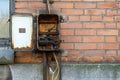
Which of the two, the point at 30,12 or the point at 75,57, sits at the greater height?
the point at 30,12

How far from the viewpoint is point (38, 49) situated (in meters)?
3.75

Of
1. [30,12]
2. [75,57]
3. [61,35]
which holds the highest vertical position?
[30,12]

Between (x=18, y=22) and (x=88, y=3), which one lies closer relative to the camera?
(x=18, y=22)

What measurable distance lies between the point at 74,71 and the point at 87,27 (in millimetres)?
549

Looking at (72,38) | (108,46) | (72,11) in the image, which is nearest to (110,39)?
(108,46)

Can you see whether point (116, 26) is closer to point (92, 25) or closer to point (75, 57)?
point (92, 25)

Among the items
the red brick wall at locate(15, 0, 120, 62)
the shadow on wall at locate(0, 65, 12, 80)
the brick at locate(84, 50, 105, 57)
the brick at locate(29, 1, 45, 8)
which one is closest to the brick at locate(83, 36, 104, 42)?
the red brick wall at locate(15, 0, 120, 62)

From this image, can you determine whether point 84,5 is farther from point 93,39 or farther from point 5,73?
point 5,73

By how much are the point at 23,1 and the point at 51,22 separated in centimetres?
44

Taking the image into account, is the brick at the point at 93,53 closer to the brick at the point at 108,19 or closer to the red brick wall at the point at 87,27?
the red brick wall at the point at 87,27

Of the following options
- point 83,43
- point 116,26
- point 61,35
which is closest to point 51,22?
point 61,35

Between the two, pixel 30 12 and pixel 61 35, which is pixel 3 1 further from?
pixel 61 35

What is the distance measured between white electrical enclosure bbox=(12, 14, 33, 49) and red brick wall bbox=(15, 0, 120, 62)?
Result: 210 mm

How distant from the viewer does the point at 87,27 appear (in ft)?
13.0
